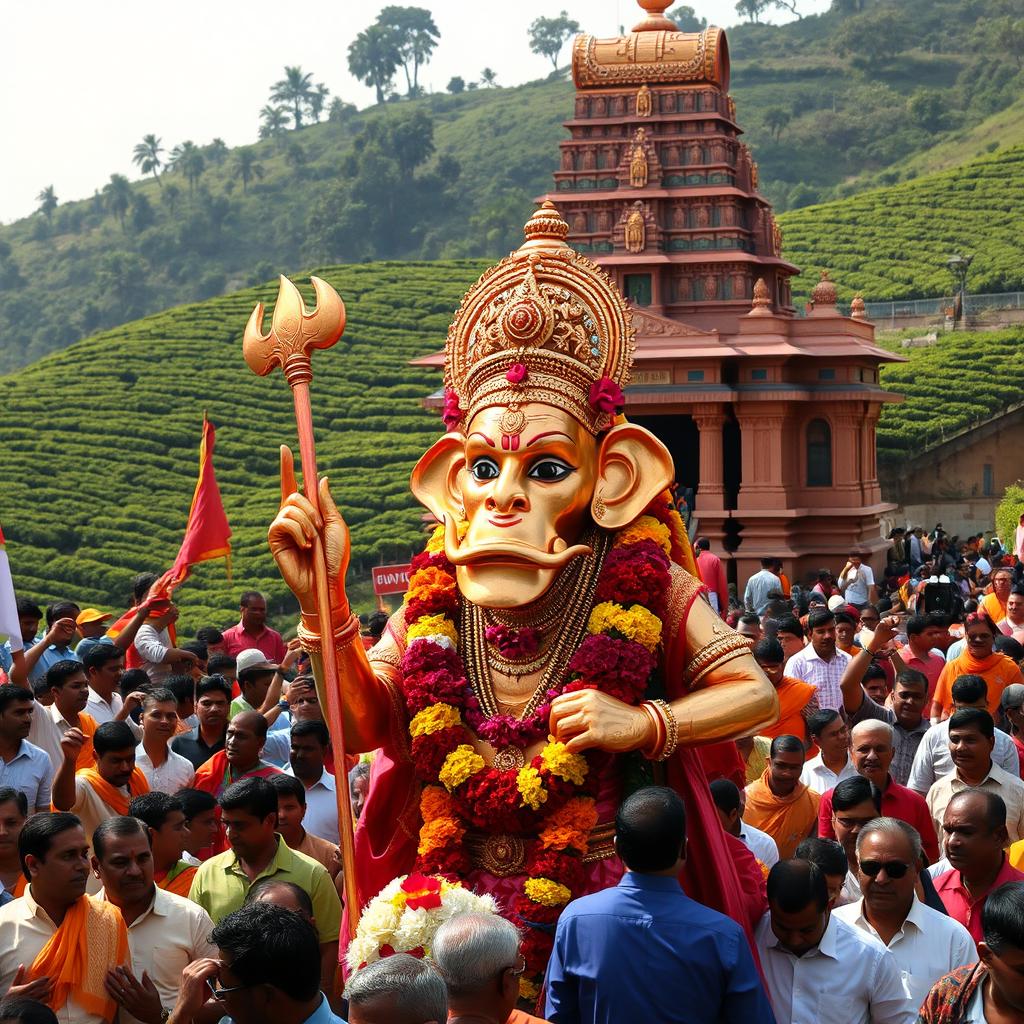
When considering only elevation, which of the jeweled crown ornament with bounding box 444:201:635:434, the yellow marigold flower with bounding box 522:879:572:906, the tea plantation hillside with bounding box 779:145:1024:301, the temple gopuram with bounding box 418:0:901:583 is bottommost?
the yellow marigold flower with bounding box 522:879:572:906

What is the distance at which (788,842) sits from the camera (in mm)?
6770

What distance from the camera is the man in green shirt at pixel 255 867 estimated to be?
17.4 feet

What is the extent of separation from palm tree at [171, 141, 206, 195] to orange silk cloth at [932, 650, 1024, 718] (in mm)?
89454

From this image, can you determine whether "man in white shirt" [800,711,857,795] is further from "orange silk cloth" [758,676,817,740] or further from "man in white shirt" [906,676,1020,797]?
"orange silk cloth" [758,676,817,740]

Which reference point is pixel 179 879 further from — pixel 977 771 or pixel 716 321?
pixel 716 321

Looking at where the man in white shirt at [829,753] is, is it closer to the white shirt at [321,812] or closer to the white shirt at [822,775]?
the white shirt at [822,775]

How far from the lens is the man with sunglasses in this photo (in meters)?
3.36

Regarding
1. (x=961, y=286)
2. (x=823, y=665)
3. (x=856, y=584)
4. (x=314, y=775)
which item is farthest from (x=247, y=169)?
(x=314, y=775)

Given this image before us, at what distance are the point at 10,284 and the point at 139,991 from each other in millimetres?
93496

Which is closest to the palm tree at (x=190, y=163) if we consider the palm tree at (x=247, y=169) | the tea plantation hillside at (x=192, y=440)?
the palm tree at (x=247, y=169)

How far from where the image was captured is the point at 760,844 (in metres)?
6.16

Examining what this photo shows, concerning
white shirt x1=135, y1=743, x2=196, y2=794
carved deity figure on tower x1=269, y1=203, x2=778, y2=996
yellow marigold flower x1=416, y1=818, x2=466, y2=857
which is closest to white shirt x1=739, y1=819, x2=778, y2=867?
carved deity figure on tower x1=269, y1=203, x2=778, y2=996

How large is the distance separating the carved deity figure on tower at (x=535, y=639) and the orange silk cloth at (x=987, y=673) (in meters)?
3.59

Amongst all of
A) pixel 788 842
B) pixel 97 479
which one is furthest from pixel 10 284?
pixel 788 842
